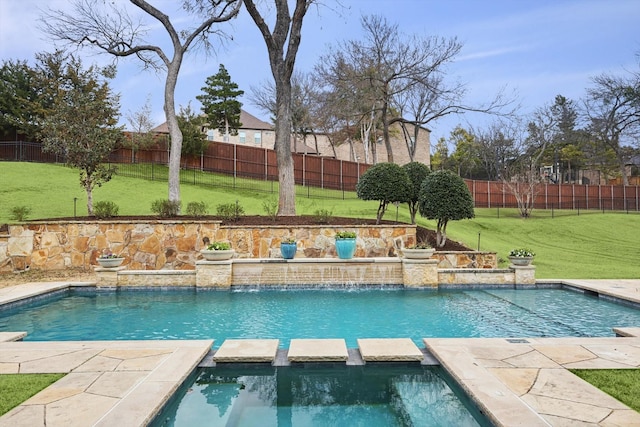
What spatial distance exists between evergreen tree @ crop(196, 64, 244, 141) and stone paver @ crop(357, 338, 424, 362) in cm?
3043

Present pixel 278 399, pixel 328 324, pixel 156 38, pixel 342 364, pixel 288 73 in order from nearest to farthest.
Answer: pixel 278 399 → pixel 342 364 → pixel 328 324 → pixel 288 73 → pixel 156 38

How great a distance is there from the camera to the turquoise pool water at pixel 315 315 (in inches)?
217

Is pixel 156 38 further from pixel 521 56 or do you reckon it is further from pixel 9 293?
pixel 521 56

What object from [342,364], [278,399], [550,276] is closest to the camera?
[278,399]

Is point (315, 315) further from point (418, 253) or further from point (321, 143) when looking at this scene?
point (321, 143)

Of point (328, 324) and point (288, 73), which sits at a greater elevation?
point (288, 73)

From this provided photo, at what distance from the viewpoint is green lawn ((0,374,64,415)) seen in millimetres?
2934

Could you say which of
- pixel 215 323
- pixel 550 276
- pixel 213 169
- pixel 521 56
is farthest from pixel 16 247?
pixel 521 56

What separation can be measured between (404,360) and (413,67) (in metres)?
18.2

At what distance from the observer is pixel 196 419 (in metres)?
3.01

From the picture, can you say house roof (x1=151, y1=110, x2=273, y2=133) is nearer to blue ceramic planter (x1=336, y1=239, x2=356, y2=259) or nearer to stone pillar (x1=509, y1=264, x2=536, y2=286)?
blue ceramic planter (x1=336, y1=239, x2=356, y2=259)

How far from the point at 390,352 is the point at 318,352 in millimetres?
705

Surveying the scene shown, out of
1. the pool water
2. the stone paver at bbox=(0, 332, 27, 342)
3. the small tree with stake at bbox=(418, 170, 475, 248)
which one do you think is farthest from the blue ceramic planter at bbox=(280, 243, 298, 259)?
the pool water

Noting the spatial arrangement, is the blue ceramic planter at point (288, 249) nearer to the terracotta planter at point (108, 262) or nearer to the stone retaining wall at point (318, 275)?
the stone retaining wall at point (318, 275)
